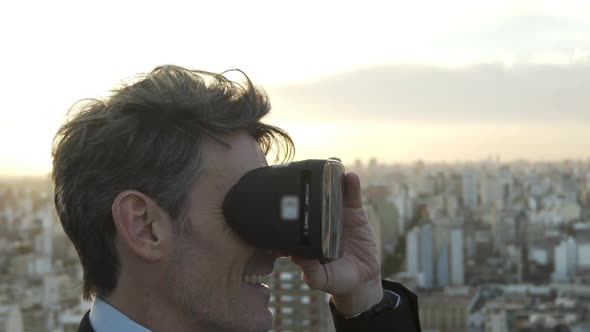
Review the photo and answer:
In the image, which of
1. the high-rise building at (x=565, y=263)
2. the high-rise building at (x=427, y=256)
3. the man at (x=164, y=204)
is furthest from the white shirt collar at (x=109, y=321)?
the high-rise building at (x=565, y=263)

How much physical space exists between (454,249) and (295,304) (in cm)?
1686

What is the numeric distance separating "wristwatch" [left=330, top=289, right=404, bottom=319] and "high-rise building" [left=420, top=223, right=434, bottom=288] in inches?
801

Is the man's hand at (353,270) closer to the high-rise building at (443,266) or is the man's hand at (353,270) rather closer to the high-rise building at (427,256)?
the high-rise building at (427,256)

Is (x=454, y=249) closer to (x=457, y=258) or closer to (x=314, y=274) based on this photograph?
(x=457, y=258)

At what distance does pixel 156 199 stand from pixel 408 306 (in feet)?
1.23

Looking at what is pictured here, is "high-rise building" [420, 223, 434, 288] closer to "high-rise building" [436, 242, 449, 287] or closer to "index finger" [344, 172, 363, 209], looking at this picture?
"high-rise building" [436, 242, 449, 287]

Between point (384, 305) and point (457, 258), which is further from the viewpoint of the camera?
point (457, 258)

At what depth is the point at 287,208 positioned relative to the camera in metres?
0.88

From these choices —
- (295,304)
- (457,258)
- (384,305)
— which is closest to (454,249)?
(457,258)

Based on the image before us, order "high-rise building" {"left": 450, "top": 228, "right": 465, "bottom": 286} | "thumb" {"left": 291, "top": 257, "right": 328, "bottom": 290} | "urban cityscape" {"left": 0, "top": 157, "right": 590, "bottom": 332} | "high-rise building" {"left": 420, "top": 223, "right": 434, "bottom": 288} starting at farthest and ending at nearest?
"high-rise building" {"left": 450, "top": 228, "right": 465, "bottom": 286} → "high-rise building" {"left": 420, "top": 223, "right": 434, "bottom": 288} → "urban cityscape" {"left": 0, "top": 157, "right": 590, "bottom": 332} → "thumb" {"left": 291, "top": 257, "right": 328, "bottom": 290}

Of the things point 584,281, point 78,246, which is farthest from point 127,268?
point 584,281

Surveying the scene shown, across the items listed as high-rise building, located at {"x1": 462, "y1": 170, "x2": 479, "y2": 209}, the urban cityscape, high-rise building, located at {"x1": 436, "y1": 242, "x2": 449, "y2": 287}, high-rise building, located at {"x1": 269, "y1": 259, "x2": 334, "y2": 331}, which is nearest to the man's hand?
high-rise building, located at {"x1": 269, "y1": 259, "x2": 334, "y2": 331}

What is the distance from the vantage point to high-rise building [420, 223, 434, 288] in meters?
21.8

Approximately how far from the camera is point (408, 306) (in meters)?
1.16
